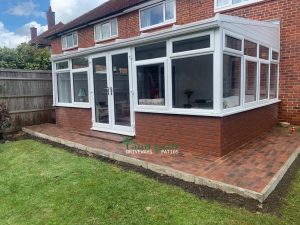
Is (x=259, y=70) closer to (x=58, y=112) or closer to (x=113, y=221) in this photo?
(x=113, y=221)

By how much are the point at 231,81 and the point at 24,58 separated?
10142 mm

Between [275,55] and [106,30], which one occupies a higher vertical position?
[106,30]

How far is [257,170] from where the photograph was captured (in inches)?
175

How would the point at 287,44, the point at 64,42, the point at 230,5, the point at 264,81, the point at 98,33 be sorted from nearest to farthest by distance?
1. the point at 264,81
2. the point at 287,44
3. the point at 230,5
4. the point at 98,33
5. the point at 64,42

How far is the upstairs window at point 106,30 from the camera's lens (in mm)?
13609

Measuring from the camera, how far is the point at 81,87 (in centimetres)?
861

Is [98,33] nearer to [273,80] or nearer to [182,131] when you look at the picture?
[273,80]

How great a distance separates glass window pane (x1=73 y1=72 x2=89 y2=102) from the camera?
8.37 meters

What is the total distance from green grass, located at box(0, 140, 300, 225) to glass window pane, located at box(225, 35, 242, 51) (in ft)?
9.37

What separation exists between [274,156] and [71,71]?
6.98 m

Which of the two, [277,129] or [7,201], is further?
[277,129]

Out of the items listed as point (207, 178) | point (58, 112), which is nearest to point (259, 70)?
point (207, 178)

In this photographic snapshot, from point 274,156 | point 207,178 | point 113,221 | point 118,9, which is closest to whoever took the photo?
point 113,221

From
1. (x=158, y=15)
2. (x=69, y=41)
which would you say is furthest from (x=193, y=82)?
(x=69, y=41)
